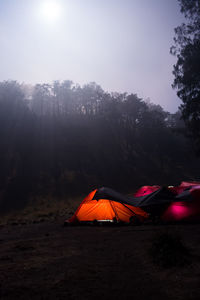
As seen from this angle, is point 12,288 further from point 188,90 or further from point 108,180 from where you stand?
point 108,180

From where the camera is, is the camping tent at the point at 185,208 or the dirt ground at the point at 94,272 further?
the camping tent at the point at 185,208

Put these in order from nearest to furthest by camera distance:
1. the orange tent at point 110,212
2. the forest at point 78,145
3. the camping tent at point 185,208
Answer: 1. the camping tent at point 185,208
2. the orange tent at point 110,212
3. the forest at point 78,145

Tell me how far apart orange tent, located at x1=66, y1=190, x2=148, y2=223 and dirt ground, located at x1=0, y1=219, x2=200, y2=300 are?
2.56 m

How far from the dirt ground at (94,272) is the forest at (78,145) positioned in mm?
18882

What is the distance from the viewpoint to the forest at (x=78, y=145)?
3266 centimetres

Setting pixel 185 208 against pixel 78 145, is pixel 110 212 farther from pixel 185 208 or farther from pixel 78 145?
pixel 78 145

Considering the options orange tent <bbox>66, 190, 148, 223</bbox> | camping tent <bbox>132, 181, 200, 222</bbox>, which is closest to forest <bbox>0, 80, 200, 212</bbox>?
orange tent <bbox>66, 190, 148, 223</bbox>

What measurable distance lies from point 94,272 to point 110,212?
5.81m

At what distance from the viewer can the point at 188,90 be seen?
2341 cm

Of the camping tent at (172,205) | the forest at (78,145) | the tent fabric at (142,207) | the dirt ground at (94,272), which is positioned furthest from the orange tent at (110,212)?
the forest at (78,145)

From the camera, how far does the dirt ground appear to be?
4020mm

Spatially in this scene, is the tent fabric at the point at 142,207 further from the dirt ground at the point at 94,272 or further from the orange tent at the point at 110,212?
the dirt ground at the point at 94,272

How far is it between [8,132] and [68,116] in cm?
1826

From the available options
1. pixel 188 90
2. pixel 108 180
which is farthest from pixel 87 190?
pixel 188 90
